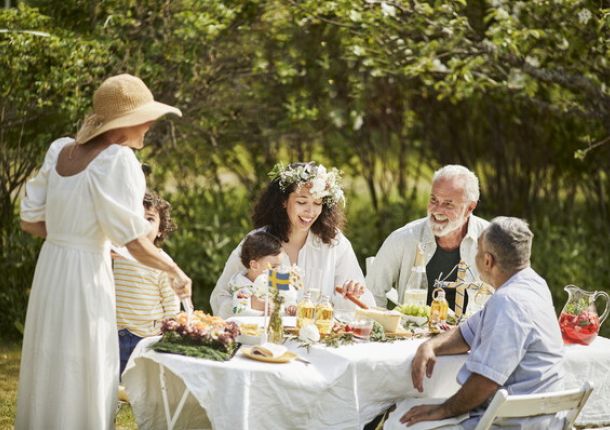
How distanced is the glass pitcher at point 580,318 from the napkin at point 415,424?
85 cm

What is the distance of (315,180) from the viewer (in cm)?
547

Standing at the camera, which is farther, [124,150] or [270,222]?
[270,222]

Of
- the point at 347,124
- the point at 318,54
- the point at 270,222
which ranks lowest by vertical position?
the point at 270,222

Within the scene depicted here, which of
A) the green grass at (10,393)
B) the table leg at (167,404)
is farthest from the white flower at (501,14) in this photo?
the table leg at (167,404)

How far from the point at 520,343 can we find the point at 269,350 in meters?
1.01

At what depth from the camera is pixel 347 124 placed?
32.4 ft

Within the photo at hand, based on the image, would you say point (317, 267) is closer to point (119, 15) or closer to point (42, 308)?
point (42, 308)

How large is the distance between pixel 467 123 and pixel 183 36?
363 cm

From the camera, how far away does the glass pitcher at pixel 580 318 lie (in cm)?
480

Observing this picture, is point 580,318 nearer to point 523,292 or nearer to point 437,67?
point 523,292

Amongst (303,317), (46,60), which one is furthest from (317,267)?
(46,60)

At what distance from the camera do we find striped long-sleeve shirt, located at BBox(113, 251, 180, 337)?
538 cm

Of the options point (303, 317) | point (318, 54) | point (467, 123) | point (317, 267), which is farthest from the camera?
point (467, 123)

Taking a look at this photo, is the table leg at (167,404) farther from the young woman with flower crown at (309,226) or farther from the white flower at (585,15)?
the white flower at (585,15)
